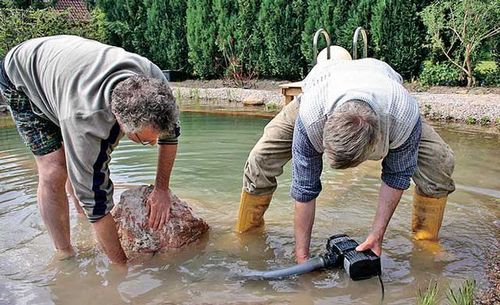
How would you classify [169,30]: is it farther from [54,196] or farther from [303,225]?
[303,225]

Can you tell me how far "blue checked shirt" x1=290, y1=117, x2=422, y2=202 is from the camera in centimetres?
266

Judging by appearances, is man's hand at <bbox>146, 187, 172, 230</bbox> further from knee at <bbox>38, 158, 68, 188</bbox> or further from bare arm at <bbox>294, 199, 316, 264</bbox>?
bare arm at <bbox>294, 199, 316, 264</bbox>

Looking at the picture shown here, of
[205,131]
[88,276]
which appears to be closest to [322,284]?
[88,276]

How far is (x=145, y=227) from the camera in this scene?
345 centimetres

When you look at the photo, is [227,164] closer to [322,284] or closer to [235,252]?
[235,252]

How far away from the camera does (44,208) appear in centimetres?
320

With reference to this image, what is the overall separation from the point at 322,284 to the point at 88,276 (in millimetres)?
1347

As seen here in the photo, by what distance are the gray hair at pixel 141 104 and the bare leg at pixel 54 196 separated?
36.5 inches

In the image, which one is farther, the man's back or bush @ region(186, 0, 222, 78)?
bush @ region(186, 0, 222, 78)

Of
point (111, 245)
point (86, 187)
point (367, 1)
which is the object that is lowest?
point (111, 245)

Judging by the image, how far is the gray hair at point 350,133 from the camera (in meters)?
2.18

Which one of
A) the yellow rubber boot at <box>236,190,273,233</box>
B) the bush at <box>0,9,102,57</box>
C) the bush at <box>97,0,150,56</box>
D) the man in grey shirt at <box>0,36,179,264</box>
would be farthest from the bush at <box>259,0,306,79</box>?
the man in grey shirt at <box>0,36,179,264</box>

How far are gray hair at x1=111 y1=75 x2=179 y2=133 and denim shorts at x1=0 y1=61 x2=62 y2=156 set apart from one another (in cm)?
89

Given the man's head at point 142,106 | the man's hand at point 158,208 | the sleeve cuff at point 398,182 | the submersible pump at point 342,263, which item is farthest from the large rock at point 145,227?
the sleeve cuff at point 398,182
